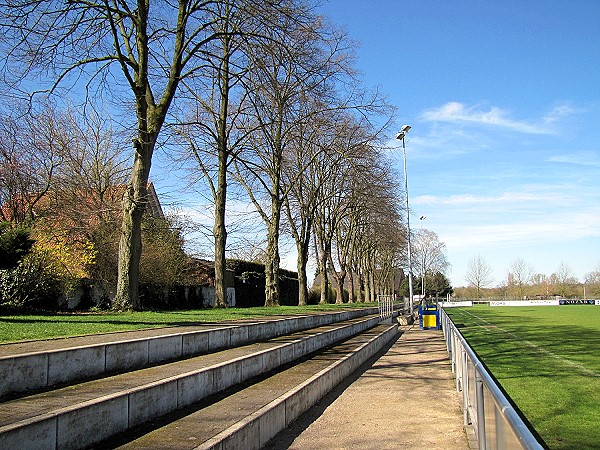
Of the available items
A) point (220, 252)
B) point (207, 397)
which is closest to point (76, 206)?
point (220, 252)

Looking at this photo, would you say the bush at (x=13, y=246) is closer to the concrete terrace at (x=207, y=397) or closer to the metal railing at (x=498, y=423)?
the concrete terrace at (x=207, y=397)

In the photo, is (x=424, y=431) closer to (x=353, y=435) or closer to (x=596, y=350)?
(x=353, y=435)

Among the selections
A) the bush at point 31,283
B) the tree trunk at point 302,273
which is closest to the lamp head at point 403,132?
the tree trunk at point 302,273

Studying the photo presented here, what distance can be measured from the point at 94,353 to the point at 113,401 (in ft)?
5.77

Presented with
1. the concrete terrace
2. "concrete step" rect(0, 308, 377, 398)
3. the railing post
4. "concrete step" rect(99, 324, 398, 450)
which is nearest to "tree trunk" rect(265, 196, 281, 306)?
the concrete terrace

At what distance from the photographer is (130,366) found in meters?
7.93

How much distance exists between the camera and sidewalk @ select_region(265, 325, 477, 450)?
7199 millimetres

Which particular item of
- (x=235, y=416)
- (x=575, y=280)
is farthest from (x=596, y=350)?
(x=575, y=280)

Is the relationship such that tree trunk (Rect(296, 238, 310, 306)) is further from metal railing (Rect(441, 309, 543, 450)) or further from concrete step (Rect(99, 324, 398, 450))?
metal railing (Rect(441, 309, 543, 450))

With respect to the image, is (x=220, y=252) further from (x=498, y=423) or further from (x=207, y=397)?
(x=498, y=423)

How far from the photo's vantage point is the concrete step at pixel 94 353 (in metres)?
5.99

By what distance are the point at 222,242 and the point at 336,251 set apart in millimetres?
31886

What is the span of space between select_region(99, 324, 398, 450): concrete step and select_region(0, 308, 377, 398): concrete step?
1253 millimetres

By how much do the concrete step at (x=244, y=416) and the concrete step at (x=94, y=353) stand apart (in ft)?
4.11
